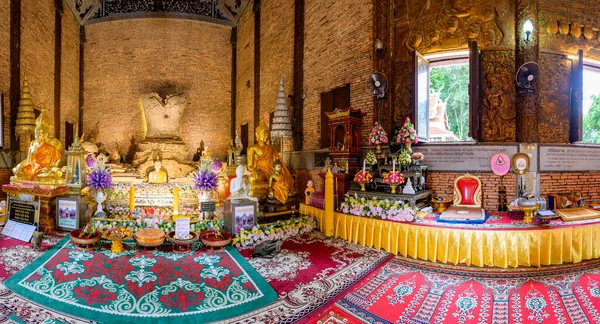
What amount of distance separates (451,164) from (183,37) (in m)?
14.1

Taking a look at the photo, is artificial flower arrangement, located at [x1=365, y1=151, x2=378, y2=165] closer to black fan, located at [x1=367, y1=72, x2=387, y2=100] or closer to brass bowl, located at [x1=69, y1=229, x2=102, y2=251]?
black fan, located at [x1=367, y1=72, x2=387, y2=100]

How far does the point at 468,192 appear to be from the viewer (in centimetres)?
651

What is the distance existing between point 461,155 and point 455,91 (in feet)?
6.29

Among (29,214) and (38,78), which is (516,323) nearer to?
(29,214)

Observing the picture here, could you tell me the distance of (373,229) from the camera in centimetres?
571

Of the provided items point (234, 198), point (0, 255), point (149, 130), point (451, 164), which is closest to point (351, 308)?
point (234, 198)

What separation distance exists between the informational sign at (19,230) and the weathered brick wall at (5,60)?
5262mm

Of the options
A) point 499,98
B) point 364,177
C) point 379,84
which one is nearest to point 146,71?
point 379,84

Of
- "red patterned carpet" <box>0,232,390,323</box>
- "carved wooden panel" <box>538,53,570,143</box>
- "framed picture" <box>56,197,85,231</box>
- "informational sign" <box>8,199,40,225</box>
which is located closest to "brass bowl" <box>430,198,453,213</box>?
"red patterned carpet" <box>0,232,390,323</box>

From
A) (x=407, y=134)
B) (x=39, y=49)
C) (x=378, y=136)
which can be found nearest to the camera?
(x=407, y=134)

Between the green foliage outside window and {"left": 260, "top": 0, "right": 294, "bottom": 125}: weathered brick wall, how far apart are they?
197 inches

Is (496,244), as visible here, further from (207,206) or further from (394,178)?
(207,206)


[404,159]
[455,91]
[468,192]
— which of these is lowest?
[468,192]

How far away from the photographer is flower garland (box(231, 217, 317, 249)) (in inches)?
218
